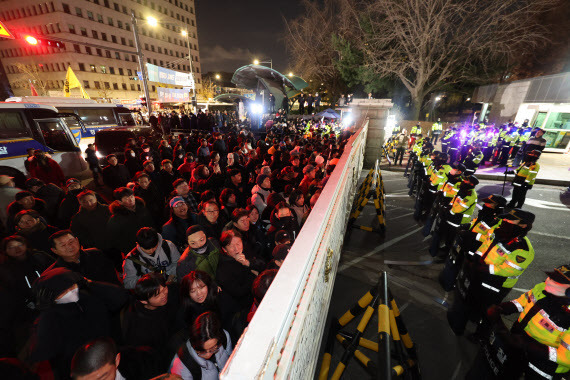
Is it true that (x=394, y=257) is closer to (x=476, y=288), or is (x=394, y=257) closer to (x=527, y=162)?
(x=476, y=288)

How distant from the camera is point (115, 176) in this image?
5.88m

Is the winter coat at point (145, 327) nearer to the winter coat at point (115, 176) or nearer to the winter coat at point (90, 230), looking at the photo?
the winter coat at point (90, 230)

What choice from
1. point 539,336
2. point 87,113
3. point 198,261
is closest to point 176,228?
point 198,261

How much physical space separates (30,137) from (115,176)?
15.9 feet

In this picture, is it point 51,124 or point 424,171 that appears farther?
point 51,124

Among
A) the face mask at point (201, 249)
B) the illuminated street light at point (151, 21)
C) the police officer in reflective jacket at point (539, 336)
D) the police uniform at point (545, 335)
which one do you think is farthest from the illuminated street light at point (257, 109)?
the police uniform at point (545, 335)

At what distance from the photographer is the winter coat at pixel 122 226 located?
3.60 metres

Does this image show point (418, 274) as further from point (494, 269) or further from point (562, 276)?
point (562, 276)

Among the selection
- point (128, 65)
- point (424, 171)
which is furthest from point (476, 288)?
point (128, 65)

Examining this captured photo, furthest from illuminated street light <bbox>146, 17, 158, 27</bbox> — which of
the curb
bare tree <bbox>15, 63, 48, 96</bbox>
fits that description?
bare tree <bbox>15, 63, 48, 96</bbox>

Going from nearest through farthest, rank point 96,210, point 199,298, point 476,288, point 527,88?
point 199,298, point 476,288, point 96,210, point 527,88

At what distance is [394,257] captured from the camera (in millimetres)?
5043

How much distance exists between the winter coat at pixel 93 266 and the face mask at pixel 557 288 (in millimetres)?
4837

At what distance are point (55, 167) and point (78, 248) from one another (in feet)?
15.8
